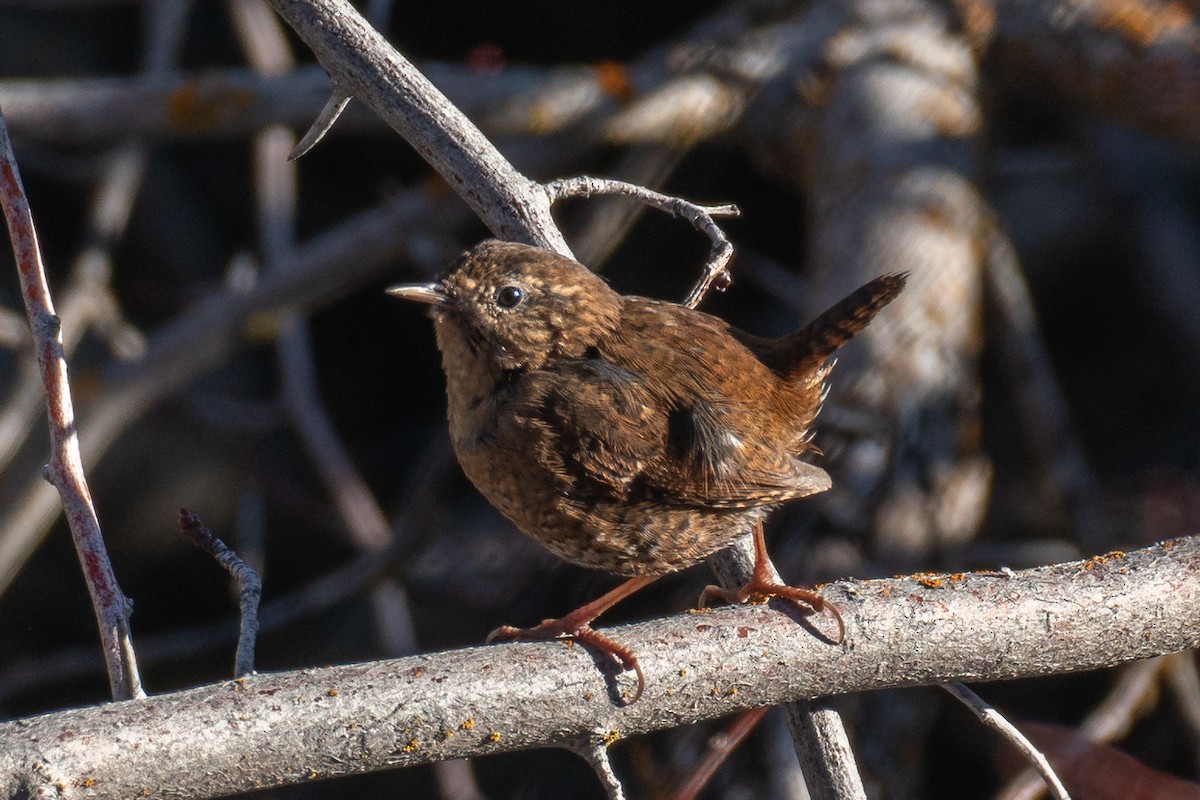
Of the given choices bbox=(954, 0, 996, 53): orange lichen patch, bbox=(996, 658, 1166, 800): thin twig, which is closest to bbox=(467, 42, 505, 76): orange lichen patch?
bbox=(954, 0, 996, 53): orange lichen patch

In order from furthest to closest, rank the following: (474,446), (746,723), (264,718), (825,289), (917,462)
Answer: (825,289)
(917,462)
(474,446)
(746,723)
(264,718)

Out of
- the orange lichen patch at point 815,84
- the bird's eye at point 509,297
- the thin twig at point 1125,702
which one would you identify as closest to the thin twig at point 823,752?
the bird's eye at point 509,297

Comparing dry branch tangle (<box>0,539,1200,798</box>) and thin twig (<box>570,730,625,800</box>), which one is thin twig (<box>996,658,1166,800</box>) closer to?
dry branch tangle (<box>0,539,1200,798</box>)

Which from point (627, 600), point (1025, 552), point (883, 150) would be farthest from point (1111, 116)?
point (627, 600)

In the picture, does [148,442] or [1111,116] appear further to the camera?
[148,442]

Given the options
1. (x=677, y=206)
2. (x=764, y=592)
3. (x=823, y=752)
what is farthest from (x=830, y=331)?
(x=823, y=752)

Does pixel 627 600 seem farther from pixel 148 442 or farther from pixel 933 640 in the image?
pixel 148 442

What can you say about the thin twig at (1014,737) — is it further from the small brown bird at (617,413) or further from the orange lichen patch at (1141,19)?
the orange lichen patch at (1141,19)
